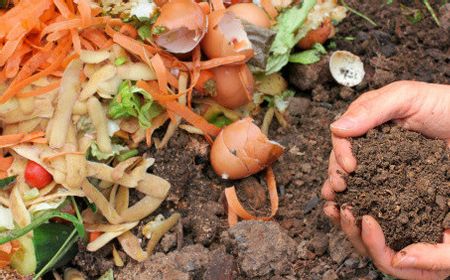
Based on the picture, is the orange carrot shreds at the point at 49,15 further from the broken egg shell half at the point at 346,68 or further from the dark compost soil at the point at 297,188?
the broken egg shell half at the point at 346,68

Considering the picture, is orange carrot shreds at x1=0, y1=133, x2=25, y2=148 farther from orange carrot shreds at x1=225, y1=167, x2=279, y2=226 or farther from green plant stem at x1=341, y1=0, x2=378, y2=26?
green plant stem at x1=341, y1=0, x2=378, y2=26

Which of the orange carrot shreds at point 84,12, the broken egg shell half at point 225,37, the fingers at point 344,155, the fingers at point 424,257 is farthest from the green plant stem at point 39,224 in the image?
the fingers at point 424,257

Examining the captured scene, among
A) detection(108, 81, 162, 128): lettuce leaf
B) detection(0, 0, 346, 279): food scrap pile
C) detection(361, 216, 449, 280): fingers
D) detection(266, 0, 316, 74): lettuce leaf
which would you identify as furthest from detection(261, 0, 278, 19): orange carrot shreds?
detection(361, 216, 449, 280): fingers

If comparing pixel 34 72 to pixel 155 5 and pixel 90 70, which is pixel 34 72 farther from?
pixel 155 5

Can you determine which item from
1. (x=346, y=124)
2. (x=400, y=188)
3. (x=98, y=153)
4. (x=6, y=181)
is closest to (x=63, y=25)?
(x=98, y=153)

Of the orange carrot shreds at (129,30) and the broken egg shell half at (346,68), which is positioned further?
the broken egg shell half at (346,68)

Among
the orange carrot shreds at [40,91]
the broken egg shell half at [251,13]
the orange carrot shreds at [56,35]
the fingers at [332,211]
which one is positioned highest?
the orange carrot shreds at [56,35]

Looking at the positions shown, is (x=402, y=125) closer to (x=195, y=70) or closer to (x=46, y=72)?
(x=195, y=70)

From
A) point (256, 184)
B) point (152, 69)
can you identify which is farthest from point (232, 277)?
point (152, 69)
